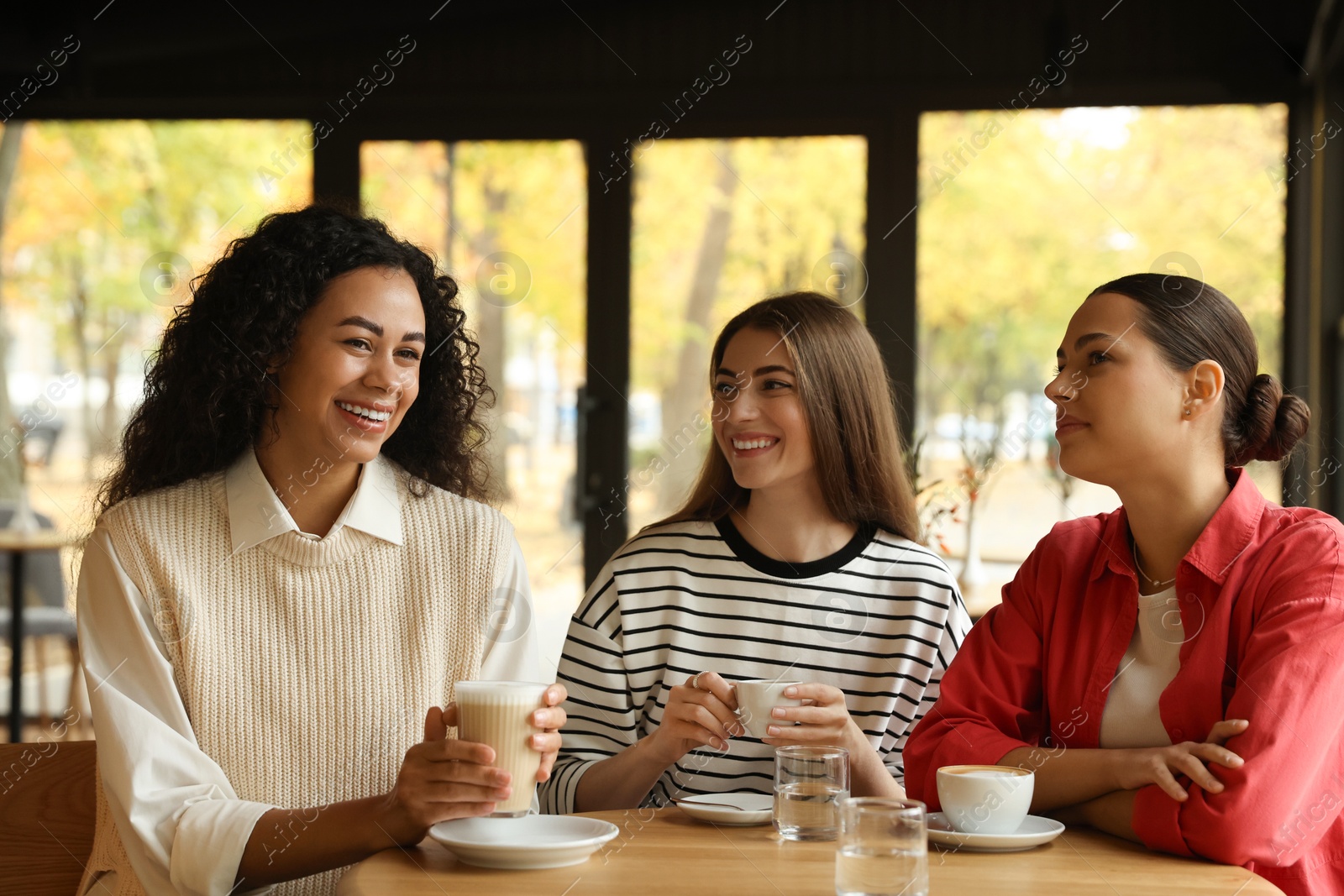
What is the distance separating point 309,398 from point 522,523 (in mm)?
3370

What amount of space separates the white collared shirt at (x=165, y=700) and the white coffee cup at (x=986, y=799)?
2.21ft

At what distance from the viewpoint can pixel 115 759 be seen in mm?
1575

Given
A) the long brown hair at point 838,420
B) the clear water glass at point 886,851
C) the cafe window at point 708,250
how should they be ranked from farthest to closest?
the cafe window at point 708,250
the long brown hair at point 838,420
the clear water glass at point 886,851

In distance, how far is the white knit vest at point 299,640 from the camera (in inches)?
66.3

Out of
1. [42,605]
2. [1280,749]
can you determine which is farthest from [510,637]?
[42,605]

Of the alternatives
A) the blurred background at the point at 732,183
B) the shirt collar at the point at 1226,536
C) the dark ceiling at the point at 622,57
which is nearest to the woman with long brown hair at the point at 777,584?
the shirt collar at the point at 1226,536

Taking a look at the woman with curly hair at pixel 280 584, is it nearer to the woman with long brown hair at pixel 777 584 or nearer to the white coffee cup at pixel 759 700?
the woman with long brown hair at pixel 777 584

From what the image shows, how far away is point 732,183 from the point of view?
5.12 meters

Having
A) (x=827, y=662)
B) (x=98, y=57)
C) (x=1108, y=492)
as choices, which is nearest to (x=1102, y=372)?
(x=827, y=662)

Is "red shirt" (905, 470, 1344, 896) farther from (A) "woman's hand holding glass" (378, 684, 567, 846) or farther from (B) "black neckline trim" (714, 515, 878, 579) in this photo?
(A) "woman's hand holding glass" (378, 684, 567, 846)

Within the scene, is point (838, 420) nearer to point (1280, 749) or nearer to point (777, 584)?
point (777, 584)

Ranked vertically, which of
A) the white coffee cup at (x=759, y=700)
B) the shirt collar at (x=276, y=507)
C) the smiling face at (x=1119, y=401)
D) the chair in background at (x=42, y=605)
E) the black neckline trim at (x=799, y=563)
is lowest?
the chair in background at (x=42, y=605)

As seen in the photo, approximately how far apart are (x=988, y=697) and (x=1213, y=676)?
0.30 m

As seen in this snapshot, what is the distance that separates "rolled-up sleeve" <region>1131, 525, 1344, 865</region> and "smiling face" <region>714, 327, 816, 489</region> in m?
0.83
